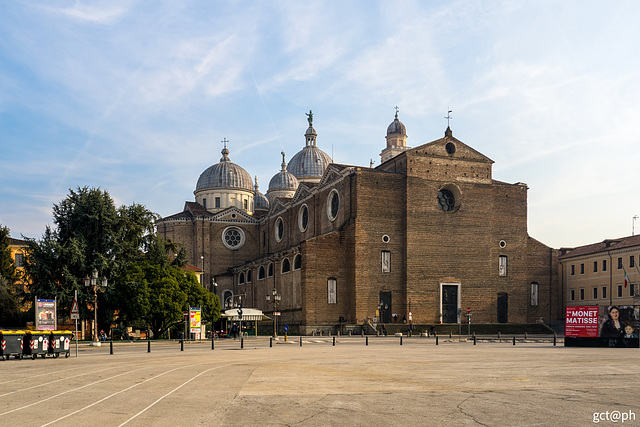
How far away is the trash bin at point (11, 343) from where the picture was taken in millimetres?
26922

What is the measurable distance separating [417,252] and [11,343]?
43.9m

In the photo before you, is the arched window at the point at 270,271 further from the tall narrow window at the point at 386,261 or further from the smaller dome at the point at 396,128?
the smaller dome at the point at 396,128

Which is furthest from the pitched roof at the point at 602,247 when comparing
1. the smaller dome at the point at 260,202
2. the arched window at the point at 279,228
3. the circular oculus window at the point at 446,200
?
the smaller dome at the point at 260,202

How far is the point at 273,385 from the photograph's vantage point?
1678 cm

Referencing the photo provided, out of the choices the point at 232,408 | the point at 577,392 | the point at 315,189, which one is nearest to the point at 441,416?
the point at 232,408

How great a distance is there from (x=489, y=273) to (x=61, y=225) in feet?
135

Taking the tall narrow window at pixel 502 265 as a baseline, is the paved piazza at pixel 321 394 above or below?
below

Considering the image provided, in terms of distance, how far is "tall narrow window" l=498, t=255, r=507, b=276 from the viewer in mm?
68375

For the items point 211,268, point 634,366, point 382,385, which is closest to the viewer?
point 382,385

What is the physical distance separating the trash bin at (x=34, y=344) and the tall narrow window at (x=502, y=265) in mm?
49949

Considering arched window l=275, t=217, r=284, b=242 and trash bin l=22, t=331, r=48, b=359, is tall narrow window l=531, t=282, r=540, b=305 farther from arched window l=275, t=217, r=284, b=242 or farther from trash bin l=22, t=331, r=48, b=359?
trash bin l=22, t=331, r=48, b=359

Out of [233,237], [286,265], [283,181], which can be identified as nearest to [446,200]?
[286,265]

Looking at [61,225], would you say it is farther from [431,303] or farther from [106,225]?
[431,303]

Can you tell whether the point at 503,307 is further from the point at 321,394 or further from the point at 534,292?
the point at 321,394
